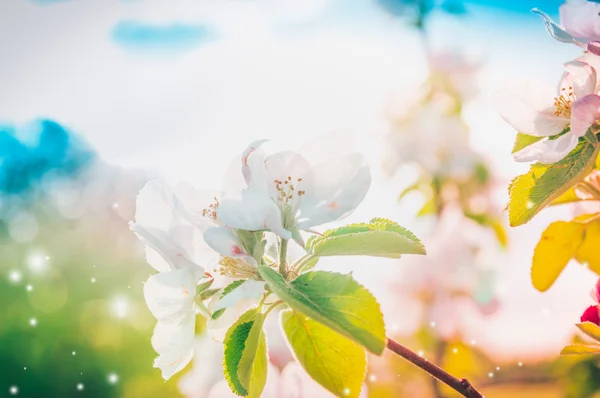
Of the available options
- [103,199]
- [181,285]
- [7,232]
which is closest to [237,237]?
[181,285]

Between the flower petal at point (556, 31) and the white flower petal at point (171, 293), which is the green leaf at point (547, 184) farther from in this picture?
the white flower petal at point (171, 293)

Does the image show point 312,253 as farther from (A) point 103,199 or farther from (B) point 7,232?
(B) point 7,232

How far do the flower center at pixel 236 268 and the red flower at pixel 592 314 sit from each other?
32 cm

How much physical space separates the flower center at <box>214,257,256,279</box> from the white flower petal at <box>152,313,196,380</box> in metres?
0.04

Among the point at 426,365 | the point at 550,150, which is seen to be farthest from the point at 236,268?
the point at 550,150

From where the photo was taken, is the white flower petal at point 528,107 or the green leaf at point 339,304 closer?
the green leaf at point 339,304

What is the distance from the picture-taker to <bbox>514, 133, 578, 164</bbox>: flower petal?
17.1 inches

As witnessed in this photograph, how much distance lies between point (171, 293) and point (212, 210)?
8cm

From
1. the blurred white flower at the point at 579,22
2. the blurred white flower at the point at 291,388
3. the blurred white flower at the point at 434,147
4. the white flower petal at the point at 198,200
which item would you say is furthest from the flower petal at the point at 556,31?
the blurred white flower at the point at 434,147

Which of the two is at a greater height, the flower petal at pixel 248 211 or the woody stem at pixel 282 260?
the flower petal at pixel 248 211

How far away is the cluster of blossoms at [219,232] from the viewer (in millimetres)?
403

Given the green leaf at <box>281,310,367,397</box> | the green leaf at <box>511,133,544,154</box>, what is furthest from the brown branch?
the green leaf at <box>511,133,544,154</box>

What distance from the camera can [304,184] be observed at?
1.42 ft

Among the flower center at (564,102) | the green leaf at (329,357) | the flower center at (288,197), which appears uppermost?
the flower center at (564,102)
